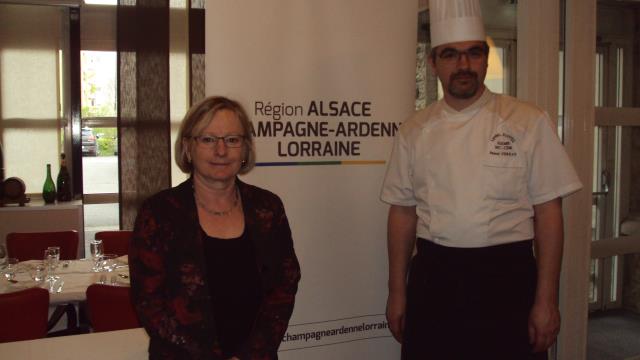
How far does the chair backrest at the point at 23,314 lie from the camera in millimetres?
2301

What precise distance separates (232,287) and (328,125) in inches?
34.0

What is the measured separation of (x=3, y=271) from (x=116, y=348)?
1.72 m

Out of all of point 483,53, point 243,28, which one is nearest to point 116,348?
point 243,28

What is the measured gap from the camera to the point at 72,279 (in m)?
3.05

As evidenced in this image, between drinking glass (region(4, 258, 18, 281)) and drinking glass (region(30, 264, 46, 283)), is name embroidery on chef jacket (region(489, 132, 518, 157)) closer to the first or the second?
drinking glass (region(30, 264, 46, 283))

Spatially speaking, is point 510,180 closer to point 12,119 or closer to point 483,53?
point 483,53

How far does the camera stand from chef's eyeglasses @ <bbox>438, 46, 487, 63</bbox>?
1951 mm

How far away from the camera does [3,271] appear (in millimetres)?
3045

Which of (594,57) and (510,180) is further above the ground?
(594,57)

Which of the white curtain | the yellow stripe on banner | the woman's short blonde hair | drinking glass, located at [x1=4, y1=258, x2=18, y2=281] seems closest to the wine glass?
drinking glass, located at [x1=4, y1=258, x2=18, y2=281]

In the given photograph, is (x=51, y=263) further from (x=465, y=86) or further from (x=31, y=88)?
(x=31, y=88)

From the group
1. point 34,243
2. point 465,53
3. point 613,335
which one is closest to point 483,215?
point 465,53

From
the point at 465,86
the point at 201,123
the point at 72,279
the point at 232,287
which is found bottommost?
the point at 72,279

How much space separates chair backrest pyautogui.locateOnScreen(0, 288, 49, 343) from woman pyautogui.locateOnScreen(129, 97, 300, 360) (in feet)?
3.50
